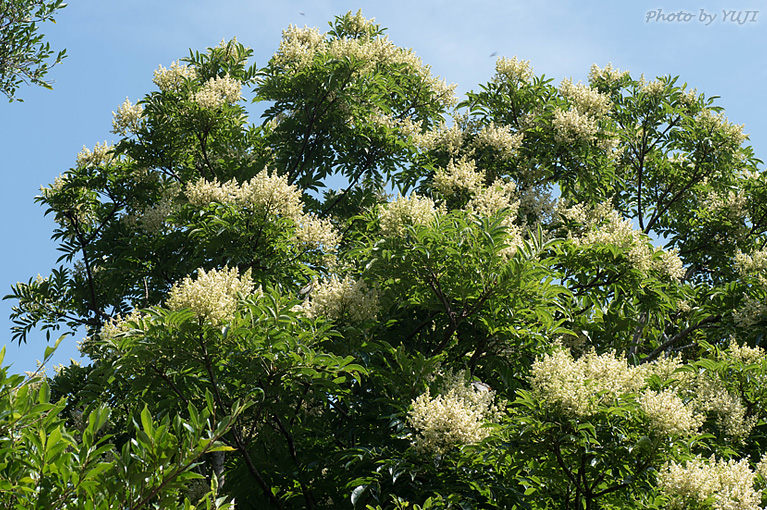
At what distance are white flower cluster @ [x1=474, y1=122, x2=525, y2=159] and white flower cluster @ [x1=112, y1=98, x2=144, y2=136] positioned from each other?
4.29 m

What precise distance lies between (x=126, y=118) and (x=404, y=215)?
4.80 metres

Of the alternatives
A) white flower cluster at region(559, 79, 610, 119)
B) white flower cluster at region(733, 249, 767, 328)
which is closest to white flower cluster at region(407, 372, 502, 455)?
white flower cluster at region(733, 249, 767, 328)

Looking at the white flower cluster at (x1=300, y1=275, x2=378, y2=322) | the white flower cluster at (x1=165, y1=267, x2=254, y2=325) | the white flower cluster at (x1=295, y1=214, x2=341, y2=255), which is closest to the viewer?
the white flower cluster at (x1=165, y1=267, x2=254, y2=325)

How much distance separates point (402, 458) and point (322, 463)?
3.65ft

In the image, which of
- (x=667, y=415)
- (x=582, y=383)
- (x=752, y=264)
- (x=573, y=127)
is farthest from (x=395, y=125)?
(x=667, y=415)

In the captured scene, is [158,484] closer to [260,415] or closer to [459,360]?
[260,415]

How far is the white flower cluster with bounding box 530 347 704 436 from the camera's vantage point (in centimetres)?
520

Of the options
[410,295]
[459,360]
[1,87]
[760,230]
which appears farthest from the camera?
[760,230]

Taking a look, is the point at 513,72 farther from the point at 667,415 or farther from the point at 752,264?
the point at 667,415

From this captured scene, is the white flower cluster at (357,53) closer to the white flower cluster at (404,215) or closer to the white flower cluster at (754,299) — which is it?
the white flower cluster at (404,215)

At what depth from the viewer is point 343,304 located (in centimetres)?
650

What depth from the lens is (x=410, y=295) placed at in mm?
6961

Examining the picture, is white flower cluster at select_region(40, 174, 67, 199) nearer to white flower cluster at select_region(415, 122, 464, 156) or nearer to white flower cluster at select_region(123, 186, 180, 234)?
white flower cluster at select_region(123, 186, 180, 234)

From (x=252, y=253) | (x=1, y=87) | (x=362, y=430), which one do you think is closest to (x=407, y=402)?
(x=362, y=430)
